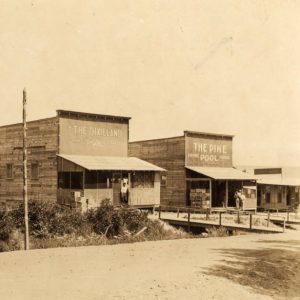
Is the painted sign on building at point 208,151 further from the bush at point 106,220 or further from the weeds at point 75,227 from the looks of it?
the bush at point 106,220

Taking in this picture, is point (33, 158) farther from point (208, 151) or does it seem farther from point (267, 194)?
point (267, 194)

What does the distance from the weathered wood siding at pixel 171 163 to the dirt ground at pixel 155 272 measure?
15.7 metres

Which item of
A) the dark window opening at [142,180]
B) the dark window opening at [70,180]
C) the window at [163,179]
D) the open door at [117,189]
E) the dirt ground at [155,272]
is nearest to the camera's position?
the dirt ground at [155,272]

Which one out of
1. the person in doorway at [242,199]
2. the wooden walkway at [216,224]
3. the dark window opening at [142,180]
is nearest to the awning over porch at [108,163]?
the dark window opening at [142,180]

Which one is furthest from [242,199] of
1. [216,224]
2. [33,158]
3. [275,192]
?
[33,158]

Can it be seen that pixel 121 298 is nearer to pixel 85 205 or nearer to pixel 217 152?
pixel 85 205

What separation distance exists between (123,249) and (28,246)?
4026mm

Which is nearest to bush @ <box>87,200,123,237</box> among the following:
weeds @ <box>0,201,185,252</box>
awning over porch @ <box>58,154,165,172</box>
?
weeds @ <box>0,201,185,252</box>

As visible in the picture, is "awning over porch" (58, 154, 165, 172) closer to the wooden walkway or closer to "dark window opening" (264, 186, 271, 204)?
the wooden walkway

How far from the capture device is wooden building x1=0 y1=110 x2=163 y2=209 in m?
28.2

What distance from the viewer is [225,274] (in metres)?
12.2

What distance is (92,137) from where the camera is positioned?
30.8 metres

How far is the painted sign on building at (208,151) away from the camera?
34219 mm

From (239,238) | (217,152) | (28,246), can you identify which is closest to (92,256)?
(28,246)
